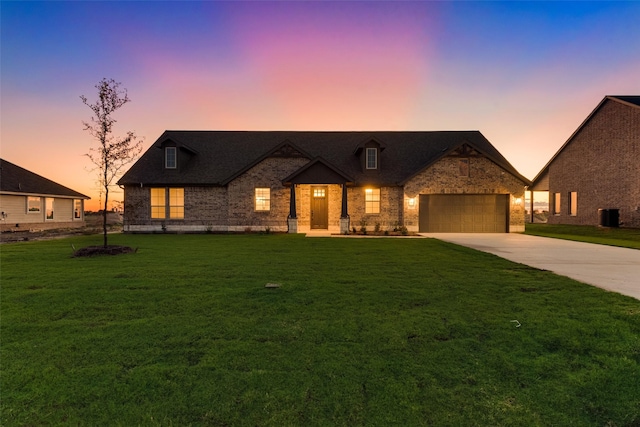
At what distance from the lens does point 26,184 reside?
977 inches

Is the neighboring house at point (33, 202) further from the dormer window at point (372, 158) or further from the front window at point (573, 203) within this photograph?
the front window at point (573, 203)

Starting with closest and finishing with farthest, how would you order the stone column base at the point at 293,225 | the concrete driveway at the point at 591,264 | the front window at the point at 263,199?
the concrete driveway at the point at 591,264 < the stone column base at the point at 293,225 < the front window at the point at 263,199

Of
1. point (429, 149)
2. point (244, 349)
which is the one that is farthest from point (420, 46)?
point (244, 349)

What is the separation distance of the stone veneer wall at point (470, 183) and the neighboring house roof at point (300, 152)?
561 mm

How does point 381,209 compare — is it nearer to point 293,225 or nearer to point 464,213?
point 464,213

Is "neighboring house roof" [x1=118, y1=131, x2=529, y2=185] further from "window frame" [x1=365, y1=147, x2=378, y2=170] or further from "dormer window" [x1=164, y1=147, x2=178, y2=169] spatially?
"window frame" [x1=365, y1=147, x2=378, y2=170]

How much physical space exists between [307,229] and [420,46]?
48.6ft

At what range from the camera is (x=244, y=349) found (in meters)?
3.81

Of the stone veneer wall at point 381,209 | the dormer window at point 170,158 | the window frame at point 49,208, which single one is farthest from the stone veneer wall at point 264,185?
the window frame at point 49,208

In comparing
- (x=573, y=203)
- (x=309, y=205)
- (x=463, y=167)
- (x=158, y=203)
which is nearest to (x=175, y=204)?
(x=158, y=203)

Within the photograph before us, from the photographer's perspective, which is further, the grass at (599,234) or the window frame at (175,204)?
the window frame at (175,204)

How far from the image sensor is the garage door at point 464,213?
2152cm

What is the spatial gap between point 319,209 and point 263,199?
4.33m

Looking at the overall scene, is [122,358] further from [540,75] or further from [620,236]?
[540,75]
